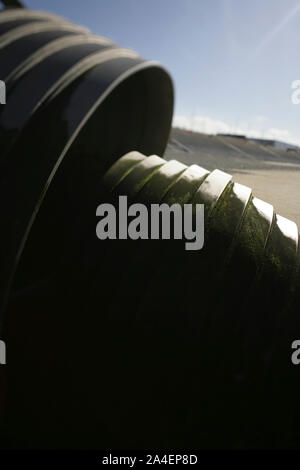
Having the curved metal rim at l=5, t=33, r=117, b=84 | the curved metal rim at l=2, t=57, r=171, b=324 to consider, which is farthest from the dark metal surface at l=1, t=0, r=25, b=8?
the curved metal rim at l=2, t=57, r=171, b=324

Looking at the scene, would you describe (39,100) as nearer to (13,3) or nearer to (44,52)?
(44,52)

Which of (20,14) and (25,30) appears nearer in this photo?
(25,30)

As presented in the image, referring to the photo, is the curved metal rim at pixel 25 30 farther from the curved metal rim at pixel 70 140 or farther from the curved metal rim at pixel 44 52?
the curved metal rim at pixel 70 140

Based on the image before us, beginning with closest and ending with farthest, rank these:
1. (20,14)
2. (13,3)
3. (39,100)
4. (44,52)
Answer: (39,100)
(44,52)
(20,14)
(13,3)

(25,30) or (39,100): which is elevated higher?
(25,30)

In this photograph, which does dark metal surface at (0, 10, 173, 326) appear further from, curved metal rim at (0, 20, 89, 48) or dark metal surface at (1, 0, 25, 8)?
dark metal surface at (1, 0, 25, 8)

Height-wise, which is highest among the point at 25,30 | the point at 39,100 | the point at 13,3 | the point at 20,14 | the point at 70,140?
the point at 13,3

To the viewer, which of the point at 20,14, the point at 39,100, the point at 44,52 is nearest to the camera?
the point at 39,100

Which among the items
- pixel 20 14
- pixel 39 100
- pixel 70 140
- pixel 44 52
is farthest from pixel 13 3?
pixel 70 140

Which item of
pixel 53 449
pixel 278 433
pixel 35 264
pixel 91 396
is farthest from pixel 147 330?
pixel 53 449

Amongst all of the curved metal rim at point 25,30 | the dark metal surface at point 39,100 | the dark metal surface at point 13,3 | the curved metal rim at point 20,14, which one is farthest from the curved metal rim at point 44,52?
the dark metal surface at point 13,3

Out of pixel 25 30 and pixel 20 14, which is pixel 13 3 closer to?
pixel 20 14
